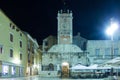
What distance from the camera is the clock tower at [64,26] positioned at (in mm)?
91562

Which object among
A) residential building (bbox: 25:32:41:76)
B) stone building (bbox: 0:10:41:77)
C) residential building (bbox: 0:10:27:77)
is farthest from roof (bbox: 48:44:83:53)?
residential building (bbox: 0:10:27:77)

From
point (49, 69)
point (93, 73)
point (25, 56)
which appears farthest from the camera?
point (49, 69)

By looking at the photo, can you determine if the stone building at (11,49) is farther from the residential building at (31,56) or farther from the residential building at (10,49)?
the residential building at (31,56)

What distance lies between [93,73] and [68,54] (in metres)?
31.1

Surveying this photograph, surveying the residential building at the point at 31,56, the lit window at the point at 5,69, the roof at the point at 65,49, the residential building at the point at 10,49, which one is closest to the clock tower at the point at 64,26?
the roof at the point at 65,49

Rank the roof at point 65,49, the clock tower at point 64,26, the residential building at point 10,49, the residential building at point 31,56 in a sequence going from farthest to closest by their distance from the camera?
the clock tower at point 64,26 < the roof at point 65,49 < the residential building at point 31,56 < the residential building at point 10,49

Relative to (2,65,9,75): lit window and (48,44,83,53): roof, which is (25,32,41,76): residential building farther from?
(2,65,9,75): lit window

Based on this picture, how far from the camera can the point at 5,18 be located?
176ft

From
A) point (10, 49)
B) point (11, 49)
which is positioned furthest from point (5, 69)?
point (11, 49)

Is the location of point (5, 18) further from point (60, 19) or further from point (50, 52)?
point (60, 19)

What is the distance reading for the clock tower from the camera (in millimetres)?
91562

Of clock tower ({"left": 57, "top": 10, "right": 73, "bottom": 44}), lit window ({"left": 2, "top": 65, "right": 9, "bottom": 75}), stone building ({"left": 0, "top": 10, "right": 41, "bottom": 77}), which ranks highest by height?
clock tower ({"left": 57, "top": 10, "right": 73, "bottom": 44})

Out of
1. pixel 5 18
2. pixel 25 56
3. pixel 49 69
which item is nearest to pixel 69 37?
Result: pixel 49 69

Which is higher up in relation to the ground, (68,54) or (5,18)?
(5,18)
